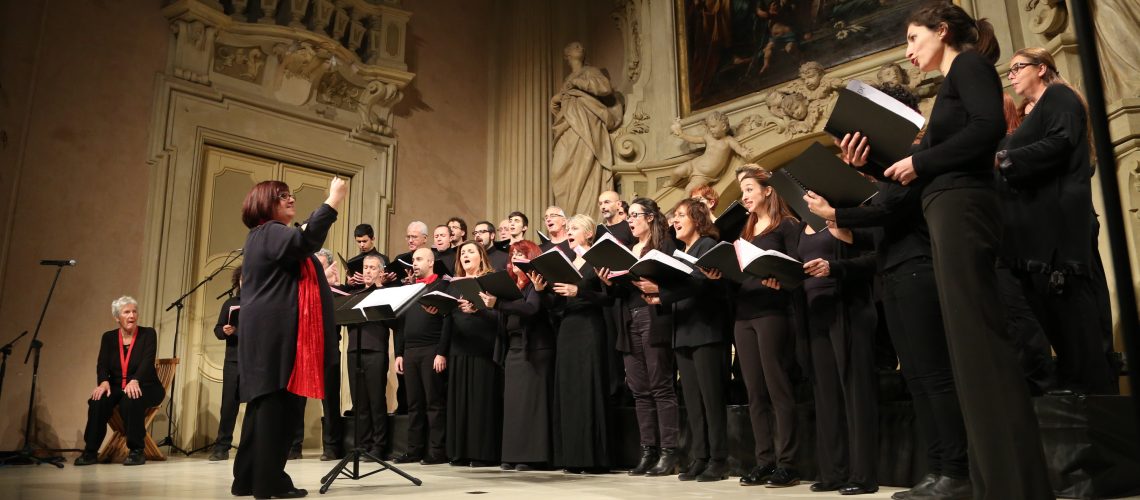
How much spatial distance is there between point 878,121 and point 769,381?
1618 mm

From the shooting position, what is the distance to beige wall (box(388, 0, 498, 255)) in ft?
31.7

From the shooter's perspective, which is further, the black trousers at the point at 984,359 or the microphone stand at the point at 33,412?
the microphone stand at the point at 33,412

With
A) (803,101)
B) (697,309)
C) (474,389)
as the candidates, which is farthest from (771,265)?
(803,101)

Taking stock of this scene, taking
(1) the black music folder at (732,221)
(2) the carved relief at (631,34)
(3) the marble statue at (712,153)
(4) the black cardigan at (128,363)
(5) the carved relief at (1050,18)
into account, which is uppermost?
(2) the carved relief at (631,34)

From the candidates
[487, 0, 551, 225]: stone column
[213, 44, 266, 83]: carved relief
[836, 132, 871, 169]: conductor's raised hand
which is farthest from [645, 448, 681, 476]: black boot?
[213, 44, 266, 83]: carved relief

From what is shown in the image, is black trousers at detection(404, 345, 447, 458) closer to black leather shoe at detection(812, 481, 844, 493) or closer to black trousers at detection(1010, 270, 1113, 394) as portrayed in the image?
black leather shoe at detection(812, 481, 844, 493)

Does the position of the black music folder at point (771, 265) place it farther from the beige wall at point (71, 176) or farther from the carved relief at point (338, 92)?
the carved relief at point (338, 92)

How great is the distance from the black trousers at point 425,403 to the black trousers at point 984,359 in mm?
4092

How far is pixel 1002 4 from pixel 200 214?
7.30 meters

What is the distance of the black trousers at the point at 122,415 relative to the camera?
5.96 metres

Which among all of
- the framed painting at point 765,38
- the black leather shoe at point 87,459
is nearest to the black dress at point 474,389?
the black leather shoe at point 87,459

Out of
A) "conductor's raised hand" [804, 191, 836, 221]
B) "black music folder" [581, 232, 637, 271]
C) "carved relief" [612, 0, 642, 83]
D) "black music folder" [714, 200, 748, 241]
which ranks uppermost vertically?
"carved relief" [612, 0, 642, 83]

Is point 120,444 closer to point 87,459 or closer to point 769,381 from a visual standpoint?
point 87,459

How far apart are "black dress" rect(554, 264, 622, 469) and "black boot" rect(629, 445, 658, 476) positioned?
0.27 m
